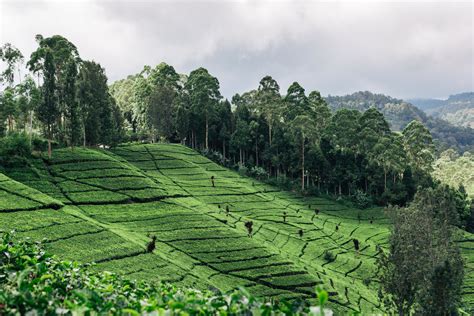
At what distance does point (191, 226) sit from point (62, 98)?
23.2m

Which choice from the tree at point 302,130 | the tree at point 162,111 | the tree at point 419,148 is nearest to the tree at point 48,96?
the tree at point 162,111

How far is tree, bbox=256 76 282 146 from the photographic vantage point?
2987 inches

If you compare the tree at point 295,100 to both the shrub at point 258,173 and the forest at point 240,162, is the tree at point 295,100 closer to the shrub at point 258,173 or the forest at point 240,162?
the forest at point 240,162

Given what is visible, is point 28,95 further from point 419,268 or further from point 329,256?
point 419,268

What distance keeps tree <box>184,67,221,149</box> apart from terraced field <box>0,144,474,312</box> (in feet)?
46.9

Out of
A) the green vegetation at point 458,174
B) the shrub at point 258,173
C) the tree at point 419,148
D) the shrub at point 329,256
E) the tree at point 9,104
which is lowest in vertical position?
the shrub at point 329,256

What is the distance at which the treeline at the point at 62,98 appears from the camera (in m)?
50.0

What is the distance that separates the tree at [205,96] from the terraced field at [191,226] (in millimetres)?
Result: 14305

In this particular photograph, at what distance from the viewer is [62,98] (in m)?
50.5

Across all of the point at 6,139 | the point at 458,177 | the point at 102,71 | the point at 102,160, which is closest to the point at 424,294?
the point at 102,160

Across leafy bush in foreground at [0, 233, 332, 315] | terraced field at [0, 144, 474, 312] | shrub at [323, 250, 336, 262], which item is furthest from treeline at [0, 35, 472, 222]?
leafy bush in foreground at [0, 233, 332, 315]

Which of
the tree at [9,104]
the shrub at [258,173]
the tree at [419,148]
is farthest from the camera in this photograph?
the tree at [419,148]

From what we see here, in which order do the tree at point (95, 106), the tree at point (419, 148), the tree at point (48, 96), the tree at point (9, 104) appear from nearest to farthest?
the tree at point (48, 96) < the tree at point (9, 104) < the tree at point (95, 106) < the tree at point (419, 148)

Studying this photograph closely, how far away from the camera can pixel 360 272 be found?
4047 centimetres
